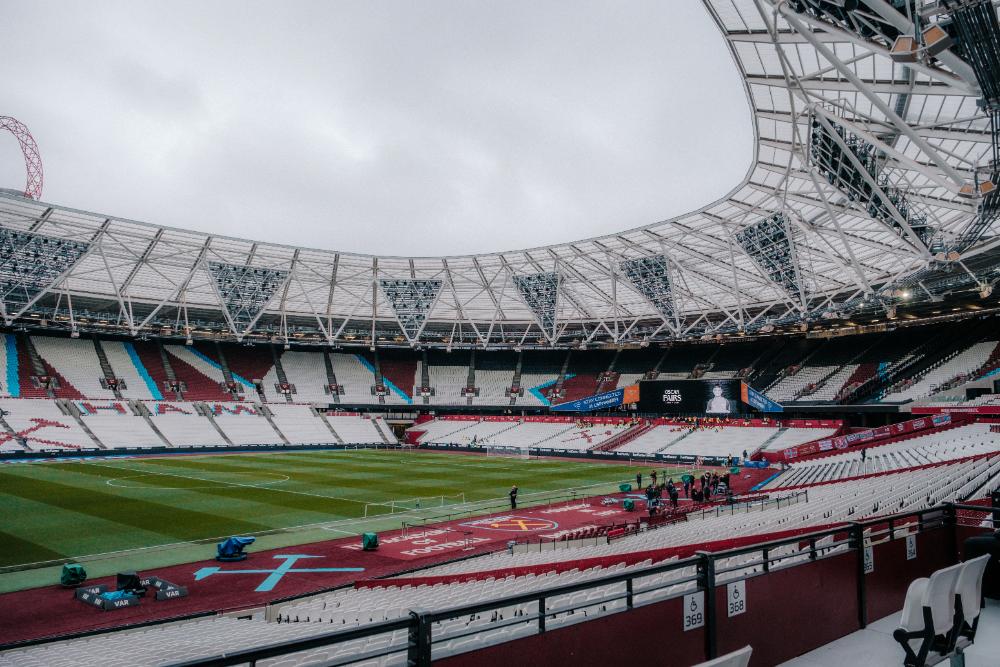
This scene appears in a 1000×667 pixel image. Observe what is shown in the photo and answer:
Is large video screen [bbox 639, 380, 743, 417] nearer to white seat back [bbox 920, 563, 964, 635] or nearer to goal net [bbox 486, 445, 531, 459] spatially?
goal net [bbox 486, 445, 531, 459]

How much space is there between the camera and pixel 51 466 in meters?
42.1

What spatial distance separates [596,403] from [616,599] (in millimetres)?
59241

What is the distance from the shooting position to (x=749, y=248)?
44.1 m

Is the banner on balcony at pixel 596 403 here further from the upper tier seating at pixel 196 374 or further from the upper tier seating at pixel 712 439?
the upper tier seating at pixel 196 374

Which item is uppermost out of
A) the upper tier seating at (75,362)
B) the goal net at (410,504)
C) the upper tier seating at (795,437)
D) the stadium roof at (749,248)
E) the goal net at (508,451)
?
the stadium roof at (749,248)

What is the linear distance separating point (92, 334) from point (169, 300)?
1429 cm

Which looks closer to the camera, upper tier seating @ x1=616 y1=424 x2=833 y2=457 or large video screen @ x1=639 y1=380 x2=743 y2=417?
upper tier seating @ x1=616 y1=424 x2=833 y2=457

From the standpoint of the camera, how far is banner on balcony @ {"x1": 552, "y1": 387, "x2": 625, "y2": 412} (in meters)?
60.8

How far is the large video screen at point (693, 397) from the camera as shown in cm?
4997

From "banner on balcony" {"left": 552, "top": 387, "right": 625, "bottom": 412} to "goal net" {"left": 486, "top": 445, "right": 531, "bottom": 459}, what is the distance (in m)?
9.05

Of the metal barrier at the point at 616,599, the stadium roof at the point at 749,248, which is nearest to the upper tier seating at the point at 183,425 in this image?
the stadium roof at the point at 749,248

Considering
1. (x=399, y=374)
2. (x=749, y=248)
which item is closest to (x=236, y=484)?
(x=749, y=248)

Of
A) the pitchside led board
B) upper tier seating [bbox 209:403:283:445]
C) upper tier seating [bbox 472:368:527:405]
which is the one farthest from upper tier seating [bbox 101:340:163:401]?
the pitchside led board

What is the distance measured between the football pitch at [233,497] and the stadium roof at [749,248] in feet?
54.8
